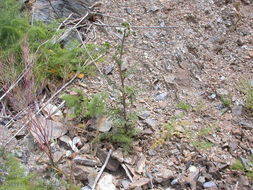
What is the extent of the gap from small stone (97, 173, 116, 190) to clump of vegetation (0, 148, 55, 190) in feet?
1.36

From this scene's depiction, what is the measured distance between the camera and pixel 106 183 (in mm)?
2707

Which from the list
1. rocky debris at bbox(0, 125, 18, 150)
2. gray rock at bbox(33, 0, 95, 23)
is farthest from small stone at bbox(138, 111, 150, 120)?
gray rock at bbox(33, 0, 95, 23)

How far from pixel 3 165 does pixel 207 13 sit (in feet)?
11.4

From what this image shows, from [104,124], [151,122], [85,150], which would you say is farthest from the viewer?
[151,122]

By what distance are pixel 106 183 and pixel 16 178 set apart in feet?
2.47

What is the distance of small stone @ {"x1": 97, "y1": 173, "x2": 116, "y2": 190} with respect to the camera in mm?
2666

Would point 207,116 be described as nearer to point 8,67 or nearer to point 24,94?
point 24,94

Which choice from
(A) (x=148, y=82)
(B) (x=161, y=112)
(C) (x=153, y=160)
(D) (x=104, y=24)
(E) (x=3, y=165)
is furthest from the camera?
(D) (x=104, y=24)

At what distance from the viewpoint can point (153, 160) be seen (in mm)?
2896

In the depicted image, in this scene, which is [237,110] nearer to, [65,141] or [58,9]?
[65,141]

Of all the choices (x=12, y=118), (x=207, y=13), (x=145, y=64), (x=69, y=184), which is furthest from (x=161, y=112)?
(x=207, y=13)

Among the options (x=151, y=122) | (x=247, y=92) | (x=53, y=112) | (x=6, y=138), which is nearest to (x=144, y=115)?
(x=151, y=122)

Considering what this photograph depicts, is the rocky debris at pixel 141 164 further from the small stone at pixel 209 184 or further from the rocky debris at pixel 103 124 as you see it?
the small stone at pixel 209 184

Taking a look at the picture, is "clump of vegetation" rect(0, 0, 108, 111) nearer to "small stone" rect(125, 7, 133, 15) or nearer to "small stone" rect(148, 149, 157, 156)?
"small stone" rect(125, 7, 133, 15)
